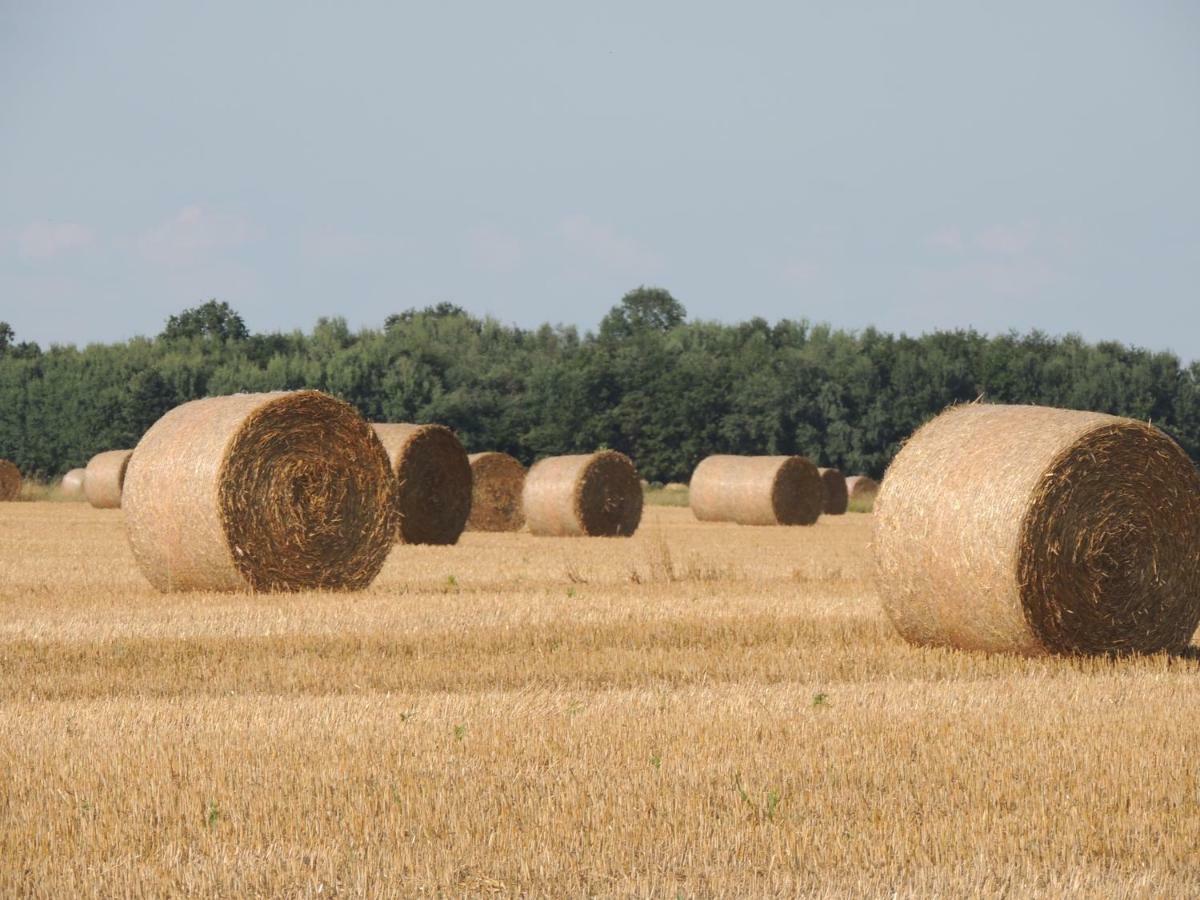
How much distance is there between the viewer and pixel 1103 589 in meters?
12.0

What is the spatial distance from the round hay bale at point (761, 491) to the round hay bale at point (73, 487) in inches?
774

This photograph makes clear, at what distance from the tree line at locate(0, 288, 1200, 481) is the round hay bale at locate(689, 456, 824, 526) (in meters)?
27.4

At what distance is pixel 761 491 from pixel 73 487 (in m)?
22.9

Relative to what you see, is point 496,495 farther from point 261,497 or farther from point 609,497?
point 261,497

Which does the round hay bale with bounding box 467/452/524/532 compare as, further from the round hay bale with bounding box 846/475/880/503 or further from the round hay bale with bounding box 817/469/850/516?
the round hay bale with bounding box 846/475/880/503

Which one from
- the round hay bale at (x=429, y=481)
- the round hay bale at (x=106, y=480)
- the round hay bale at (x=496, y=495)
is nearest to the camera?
the round hay bale at (x=429, y=481)

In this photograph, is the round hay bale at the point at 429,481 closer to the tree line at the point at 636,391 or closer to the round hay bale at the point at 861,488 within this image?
the round hay bale at the point at 861,488

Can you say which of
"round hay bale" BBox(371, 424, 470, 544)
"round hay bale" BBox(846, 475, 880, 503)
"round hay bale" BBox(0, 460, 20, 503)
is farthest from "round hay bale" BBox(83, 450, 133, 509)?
"round hay bale" BBox(846, 475, 880, 503)

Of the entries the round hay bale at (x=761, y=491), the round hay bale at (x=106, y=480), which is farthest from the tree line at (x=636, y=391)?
the round hay bale at (x=761, y=491)

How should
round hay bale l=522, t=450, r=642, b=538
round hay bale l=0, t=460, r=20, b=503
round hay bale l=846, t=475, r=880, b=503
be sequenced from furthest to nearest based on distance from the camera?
round hay bale l=846, t=475, r=880, b=503
round hay bale l=0, t=460, r=20, b=503
round hay bale l=522, t=450, r=642, b=538

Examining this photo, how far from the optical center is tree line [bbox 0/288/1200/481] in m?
63.2

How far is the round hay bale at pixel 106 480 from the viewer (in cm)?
3944

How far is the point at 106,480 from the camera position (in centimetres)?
3966

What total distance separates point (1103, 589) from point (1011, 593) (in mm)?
801
